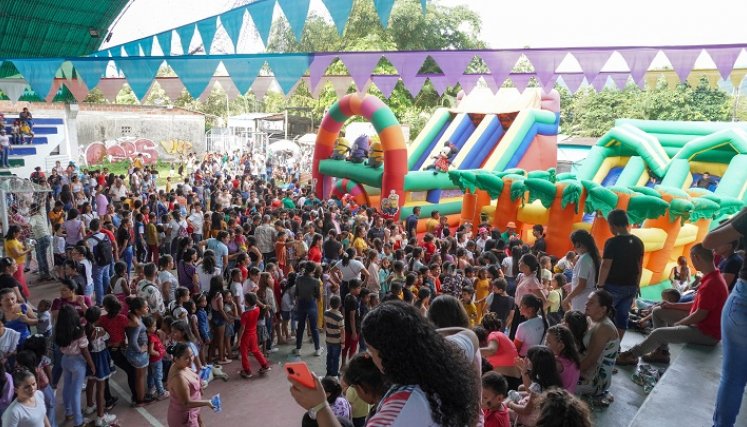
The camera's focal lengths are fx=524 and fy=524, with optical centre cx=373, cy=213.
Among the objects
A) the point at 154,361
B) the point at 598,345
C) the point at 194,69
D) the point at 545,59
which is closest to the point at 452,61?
the point at 545,59

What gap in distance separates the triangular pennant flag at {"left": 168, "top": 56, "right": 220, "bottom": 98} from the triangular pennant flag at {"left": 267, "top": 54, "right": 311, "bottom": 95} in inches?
33.9

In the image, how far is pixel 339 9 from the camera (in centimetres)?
761

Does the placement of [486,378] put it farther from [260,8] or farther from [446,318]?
[260,8]

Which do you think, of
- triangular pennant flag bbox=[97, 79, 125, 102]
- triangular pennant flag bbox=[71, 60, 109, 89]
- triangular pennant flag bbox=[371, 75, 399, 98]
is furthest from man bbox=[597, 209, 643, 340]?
triangular pennant flag bbox=[97, 79, 125, 102]

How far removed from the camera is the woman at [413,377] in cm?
175

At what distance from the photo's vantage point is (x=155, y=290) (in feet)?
18.7

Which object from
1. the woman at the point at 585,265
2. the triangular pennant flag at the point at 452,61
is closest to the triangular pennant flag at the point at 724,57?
the triangular pennant flag at the point at 452,61

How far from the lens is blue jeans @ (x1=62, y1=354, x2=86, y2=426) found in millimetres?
4703

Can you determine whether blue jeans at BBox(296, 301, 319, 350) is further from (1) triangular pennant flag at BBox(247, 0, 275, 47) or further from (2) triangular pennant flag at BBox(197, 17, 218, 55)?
(2) triangular pennant flag at BBox(197, 17, 218, 55)

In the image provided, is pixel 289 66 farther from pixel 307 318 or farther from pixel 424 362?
pixel 424 362

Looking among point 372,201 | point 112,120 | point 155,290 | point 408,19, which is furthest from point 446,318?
point 408,19

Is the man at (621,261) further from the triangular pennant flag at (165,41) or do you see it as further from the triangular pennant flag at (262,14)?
the triangular pennant flag at (165,41)

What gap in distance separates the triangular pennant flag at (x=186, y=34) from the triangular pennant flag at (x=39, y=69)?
183 centimetres

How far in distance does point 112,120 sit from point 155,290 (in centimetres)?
2380
